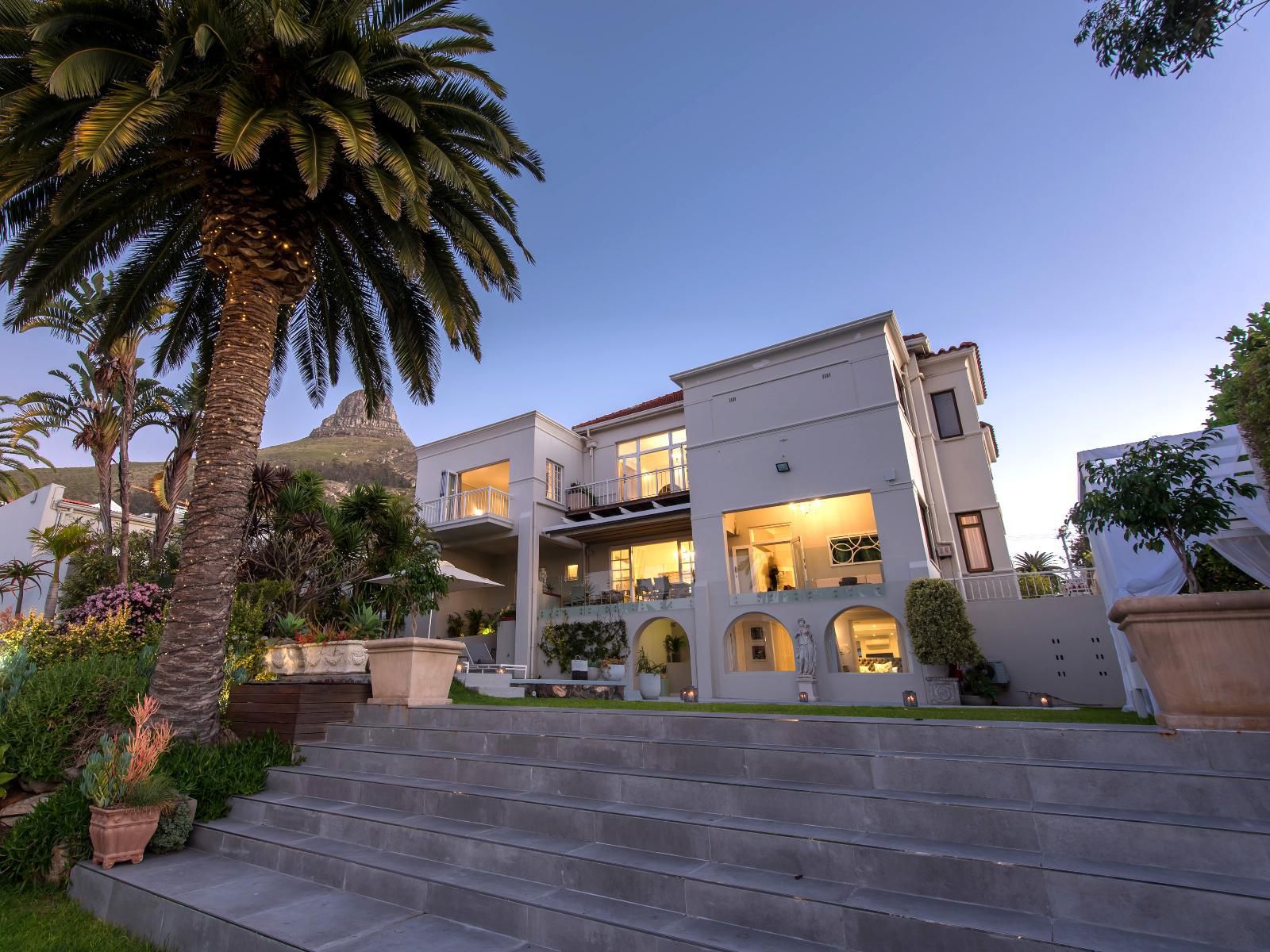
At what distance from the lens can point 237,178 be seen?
7.27 m

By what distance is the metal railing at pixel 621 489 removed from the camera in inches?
733

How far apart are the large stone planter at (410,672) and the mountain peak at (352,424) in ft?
255

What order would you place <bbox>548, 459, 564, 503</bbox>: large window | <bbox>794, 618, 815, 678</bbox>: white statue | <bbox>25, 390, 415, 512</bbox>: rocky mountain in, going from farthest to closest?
<bbox>25, 390, 415, 512</bbox>: rocky mountain
<bbox>548, 459, 564, 503</bbox>: large window
<bbox>794, 618, 815, 678</bbox>: white statue

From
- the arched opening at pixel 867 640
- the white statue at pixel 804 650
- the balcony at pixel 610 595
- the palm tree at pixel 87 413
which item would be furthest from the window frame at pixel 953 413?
the palm tree at pixel 87 413

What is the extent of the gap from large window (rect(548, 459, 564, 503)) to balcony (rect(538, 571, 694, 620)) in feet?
9.31

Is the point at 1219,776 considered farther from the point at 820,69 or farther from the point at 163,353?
the point at 163,353

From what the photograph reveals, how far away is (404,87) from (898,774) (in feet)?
30.0

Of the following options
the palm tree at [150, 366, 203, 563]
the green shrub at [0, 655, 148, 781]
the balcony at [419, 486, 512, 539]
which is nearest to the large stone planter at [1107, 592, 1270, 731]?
the green shrub at [0, 655, 148, 781]

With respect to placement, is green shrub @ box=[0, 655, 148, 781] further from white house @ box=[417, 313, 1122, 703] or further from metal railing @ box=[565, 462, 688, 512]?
metal railing @ box=[565, 462, 688, 512]

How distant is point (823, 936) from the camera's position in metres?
2.83

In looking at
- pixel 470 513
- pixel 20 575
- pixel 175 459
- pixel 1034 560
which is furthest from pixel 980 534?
pixel 20 575

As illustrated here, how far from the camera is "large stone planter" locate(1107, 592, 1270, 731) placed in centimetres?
346

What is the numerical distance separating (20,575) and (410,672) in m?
19.0

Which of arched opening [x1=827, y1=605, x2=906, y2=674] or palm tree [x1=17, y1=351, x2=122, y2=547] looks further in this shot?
palm tree [x1=17, y1=351, x2=122, y2=547]
